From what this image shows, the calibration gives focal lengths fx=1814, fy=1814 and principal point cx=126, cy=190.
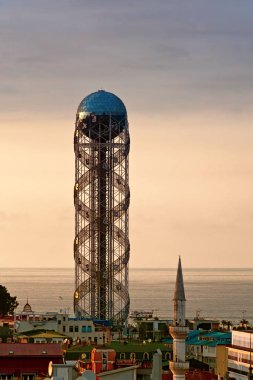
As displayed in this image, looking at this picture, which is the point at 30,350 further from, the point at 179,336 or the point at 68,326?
the point at 68,326

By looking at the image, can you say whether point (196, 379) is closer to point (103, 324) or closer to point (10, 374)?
point (10, 374)

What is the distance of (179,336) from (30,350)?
39.1 ft

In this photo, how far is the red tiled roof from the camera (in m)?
109

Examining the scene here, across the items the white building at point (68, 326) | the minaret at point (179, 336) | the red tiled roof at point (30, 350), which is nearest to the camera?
the minaret at point (179, 336)

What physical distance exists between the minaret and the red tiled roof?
8.36 m

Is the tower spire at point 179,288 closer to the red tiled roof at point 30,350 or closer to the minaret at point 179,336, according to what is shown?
the minaret at point 179,336

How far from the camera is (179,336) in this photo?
334 ft

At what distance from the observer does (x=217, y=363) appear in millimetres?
148125

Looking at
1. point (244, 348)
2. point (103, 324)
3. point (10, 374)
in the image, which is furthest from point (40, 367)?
point (103, 324)

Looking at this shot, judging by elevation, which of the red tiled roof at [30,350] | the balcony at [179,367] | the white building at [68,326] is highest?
the white building at [68,326]

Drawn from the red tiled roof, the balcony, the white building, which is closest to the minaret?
the balcony

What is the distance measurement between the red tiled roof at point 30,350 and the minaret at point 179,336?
8.36 meters

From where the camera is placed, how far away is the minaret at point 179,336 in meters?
98.9

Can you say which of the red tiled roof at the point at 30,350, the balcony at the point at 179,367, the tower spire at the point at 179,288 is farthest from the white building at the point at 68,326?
the balcony at the point at 179,367
